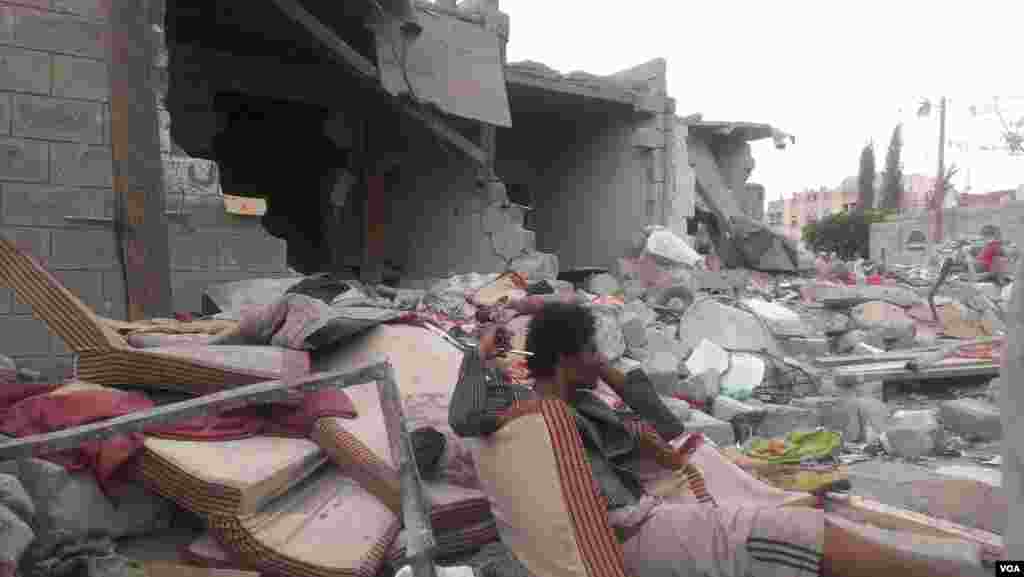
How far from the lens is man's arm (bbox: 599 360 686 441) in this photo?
259 cm

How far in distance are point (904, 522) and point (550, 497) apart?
105 centimetres

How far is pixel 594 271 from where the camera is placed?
985 cm

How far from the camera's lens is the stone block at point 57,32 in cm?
444

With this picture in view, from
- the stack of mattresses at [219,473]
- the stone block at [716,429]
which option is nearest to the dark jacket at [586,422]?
the stack of mattresses at [219,473]

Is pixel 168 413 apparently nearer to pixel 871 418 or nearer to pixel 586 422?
pixel 586 422

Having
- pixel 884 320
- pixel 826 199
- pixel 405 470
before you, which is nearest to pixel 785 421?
pixel 405 470

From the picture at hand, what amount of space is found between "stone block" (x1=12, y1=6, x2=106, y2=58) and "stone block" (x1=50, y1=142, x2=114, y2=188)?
58 cm

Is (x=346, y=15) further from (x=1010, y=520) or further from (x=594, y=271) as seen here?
(x=1010, y=520)

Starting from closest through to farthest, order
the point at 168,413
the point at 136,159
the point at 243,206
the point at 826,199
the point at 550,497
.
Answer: the point at 168,413 < the point at 550,497 < the point at 136,159 < the point at 243,206 < the point at 826,199

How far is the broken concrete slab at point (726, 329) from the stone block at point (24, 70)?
5090 mm

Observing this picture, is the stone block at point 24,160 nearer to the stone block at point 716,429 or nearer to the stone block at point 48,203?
the stone block at point 48,203

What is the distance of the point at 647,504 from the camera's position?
216 centimetres

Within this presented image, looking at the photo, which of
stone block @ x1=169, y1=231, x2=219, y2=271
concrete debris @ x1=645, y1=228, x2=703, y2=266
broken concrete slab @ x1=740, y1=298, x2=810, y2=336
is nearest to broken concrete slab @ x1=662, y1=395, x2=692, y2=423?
broken concrete slab @ x1=740, y1=298, x2=810, y2=336

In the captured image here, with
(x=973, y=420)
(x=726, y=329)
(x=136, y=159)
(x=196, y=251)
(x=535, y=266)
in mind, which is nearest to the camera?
(x=136, y=159)
